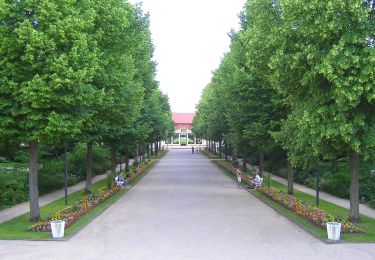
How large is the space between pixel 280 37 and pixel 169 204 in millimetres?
9759

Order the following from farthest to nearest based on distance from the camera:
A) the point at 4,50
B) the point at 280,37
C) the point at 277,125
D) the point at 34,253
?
the point at 277,125
the point at 280,37
the point at 4,50
the point at 34,253

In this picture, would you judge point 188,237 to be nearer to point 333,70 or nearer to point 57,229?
point 57,229

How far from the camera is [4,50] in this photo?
1633 cm

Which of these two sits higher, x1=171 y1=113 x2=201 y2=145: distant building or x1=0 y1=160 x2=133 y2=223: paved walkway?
x1=171 y1=113 x2=201 y2=145: distant building

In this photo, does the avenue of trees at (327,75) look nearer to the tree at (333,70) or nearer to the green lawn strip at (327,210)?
the tree at (333,70)

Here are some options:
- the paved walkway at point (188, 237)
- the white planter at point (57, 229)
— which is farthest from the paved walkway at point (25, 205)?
the white planter at point (57, 229)

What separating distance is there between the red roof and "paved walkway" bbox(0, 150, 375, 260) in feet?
376

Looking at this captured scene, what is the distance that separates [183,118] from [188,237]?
414 ft

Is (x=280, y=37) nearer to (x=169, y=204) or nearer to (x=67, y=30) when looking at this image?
(x=67, y=30)

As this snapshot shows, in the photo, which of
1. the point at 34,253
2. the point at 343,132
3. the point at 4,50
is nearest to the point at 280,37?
the point at 343,132

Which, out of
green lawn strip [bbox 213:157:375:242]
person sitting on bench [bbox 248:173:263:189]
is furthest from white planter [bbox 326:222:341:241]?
person sitting on bench [bbox 248:173:263:189]

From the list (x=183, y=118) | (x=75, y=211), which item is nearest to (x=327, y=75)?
(x=75, y=211)

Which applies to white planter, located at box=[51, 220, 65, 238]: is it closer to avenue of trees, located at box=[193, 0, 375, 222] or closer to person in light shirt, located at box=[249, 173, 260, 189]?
avenue of trees, located at box=[193, 0, 375, 222]

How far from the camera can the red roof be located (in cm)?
13900
